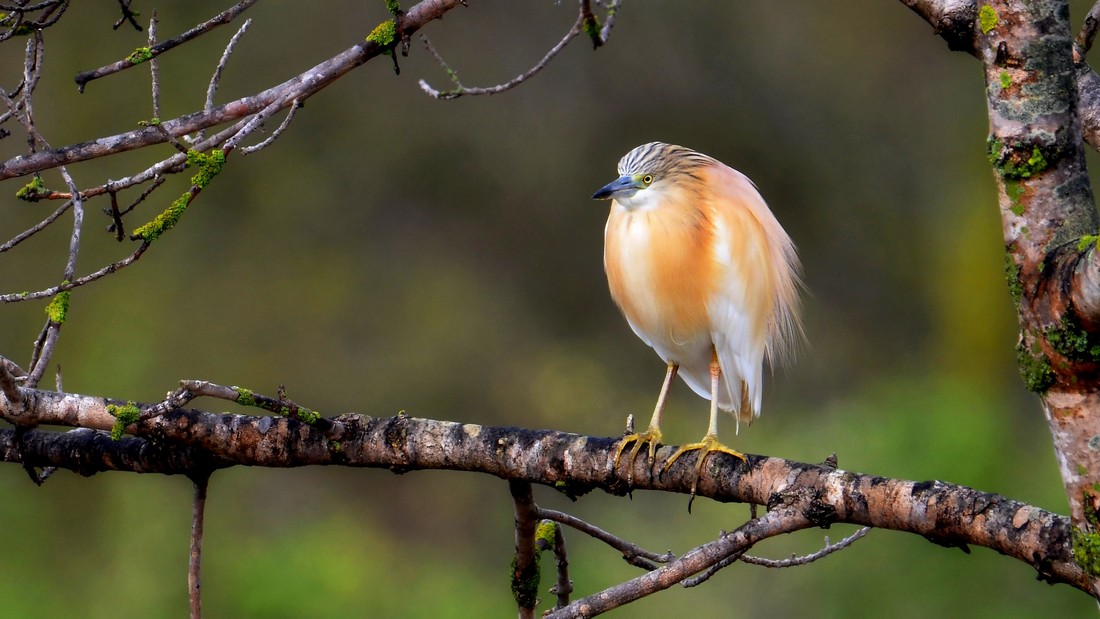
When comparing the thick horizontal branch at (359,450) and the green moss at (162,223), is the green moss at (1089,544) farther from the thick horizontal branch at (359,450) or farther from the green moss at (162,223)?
the green moss at (162,223)

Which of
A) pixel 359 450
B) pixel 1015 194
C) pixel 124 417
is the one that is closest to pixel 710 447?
pixel 359 450

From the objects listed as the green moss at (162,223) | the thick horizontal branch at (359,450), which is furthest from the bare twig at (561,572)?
the green moss at (162,223)

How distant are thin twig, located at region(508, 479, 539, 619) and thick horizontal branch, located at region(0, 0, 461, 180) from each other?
0.52 m

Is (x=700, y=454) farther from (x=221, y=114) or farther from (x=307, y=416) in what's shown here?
(x=221, y=114)

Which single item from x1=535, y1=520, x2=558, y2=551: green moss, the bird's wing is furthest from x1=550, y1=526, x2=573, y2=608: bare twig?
the bird's wing

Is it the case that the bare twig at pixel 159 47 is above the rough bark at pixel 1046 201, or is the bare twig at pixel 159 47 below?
above

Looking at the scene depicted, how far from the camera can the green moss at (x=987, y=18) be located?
939mm

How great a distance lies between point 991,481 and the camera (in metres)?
3.66

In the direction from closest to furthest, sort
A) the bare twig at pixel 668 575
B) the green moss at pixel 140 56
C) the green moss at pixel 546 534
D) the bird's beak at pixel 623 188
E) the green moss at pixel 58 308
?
the bare twig at pixel 668 575 → the green moss at pixel 140 56 → the green moss at pixel 58 308 → the green moss at pixel 546 534 → the bird's beak at pixel 623 188

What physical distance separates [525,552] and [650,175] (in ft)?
2.00

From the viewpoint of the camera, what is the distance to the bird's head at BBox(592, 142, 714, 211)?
1.60 metres

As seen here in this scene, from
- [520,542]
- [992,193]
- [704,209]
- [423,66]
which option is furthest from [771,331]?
[992,193]

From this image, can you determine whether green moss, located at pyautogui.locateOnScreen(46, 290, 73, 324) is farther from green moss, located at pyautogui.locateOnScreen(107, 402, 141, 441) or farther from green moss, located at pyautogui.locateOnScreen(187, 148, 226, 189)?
green moss, located at pyautogui.locateOnScreen(187, 148, 226, 189)

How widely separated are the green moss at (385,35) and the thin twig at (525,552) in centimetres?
53
